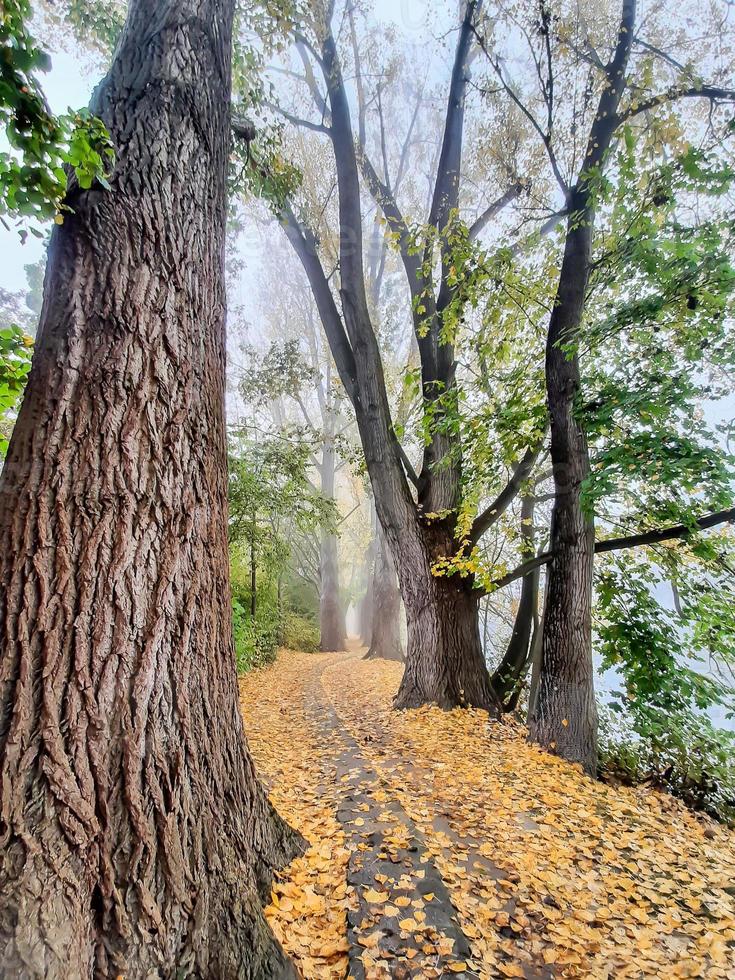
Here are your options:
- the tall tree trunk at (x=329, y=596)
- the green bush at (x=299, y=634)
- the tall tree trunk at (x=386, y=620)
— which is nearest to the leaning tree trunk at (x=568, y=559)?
→ the tall tree trunk at (x=386, y=620)

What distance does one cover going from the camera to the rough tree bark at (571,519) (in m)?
3.84

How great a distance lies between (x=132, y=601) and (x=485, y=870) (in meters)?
2.18

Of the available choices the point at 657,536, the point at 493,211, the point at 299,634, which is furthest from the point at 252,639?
the point at 493,211

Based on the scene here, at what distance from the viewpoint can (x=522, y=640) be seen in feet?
17.6

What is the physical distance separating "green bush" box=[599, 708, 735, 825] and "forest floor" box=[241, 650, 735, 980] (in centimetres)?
35

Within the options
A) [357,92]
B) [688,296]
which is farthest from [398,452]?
[357,92]

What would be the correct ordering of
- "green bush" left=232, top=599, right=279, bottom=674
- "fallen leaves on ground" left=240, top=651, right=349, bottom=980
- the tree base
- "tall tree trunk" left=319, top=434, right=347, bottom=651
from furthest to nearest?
"tall tree trunk" left=319, top=434, right=347, bottom=651
"green bush" left=232, top=599, right=279, bottom=674
the tree base
"fallen leaves on ground" left=240, top=651, right=349, bottom=980

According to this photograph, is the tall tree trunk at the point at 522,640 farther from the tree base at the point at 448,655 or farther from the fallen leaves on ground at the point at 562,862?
the fallen leaves on ground at the point at 562,862

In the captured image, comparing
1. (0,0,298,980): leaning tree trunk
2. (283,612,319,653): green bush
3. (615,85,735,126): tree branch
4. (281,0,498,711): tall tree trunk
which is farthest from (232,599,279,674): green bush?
(615,85,735,126): tree branch

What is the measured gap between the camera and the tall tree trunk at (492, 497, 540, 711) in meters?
5.19

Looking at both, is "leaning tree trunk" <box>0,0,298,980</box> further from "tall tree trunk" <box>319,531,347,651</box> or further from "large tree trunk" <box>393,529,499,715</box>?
"tall tree trunk" <box>319,531,347,651</box>

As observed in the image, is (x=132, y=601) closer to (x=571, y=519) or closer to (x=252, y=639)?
(x=571, y=519)

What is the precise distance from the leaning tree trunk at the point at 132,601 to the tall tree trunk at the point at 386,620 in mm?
8917

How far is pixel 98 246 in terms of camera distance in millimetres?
1710
